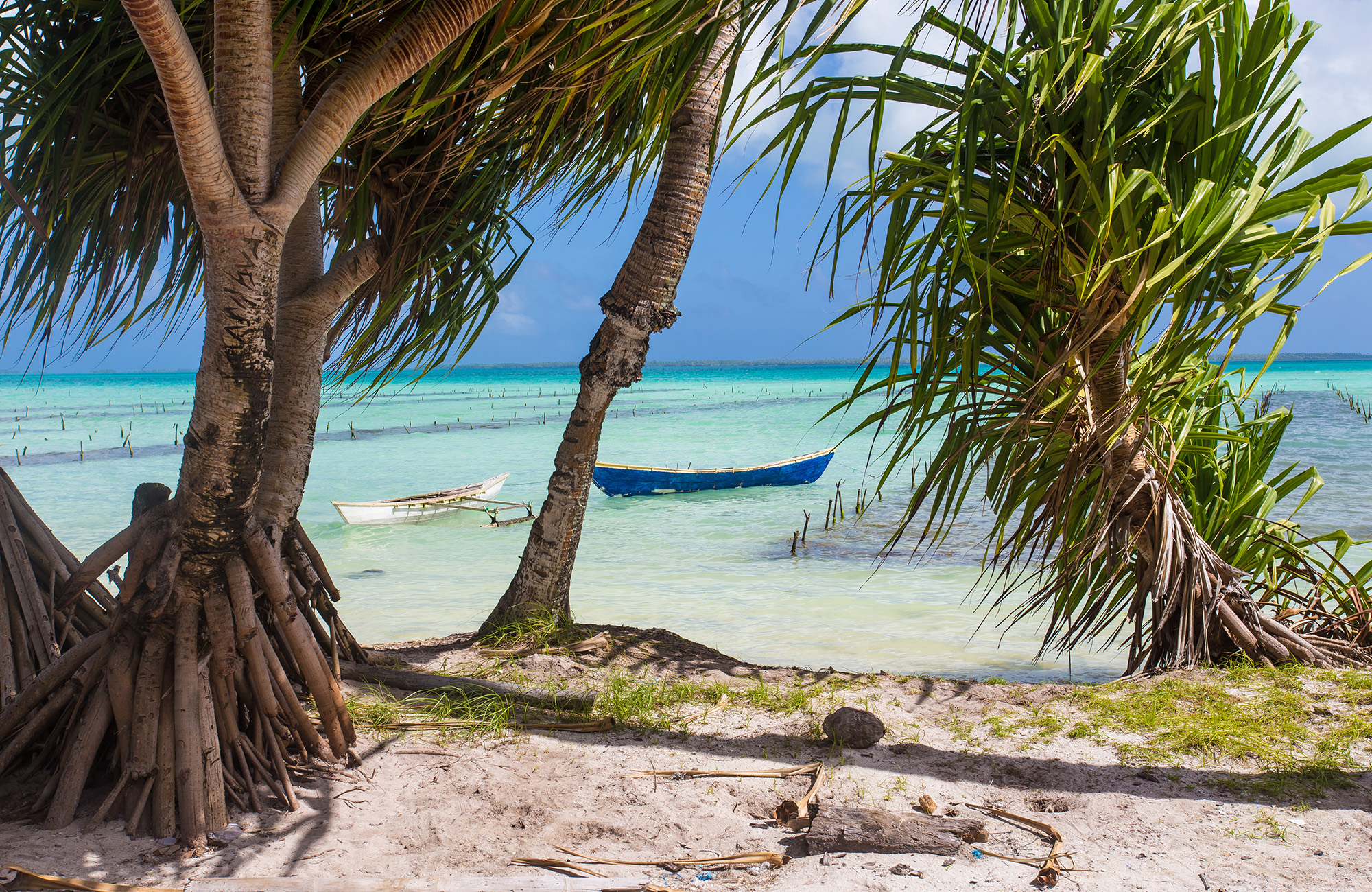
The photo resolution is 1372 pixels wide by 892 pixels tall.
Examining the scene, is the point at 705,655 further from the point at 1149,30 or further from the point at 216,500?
the point at 1149,30

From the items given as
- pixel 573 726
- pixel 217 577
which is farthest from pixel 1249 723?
pixel 217 577

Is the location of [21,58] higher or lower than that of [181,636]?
higher

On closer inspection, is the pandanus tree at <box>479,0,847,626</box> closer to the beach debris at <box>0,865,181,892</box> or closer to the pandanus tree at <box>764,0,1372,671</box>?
the pandanus tree at <box>764,0,1372,671</box>

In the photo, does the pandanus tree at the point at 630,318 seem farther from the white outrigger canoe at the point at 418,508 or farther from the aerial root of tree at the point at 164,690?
the white outrigger canoe at the point at 418,508

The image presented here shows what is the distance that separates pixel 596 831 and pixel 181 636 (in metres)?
1.18

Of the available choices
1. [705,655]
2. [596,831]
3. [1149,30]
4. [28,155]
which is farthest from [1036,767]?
[28,155]

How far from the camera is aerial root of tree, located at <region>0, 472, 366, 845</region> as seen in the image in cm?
204

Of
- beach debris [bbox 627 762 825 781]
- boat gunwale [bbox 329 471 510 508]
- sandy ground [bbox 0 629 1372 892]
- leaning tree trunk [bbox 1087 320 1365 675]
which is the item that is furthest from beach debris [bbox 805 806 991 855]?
boat gunwale [bbox 329 471 510 508]

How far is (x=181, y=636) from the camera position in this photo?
2.11m

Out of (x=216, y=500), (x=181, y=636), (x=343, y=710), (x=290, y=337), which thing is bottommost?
(x=343, y=710)

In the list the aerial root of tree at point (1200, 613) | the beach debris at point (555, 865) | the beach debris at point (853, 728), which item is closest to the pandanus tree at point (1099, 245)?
the aerial root of tree at point (1200, 613)

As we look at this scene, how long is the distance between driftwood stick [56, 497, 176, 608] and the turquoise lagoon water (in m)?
0.70

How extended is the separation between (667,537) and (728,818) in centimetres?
779

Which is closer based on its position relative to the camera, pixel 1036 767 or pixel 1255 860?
pixel 1255 860
